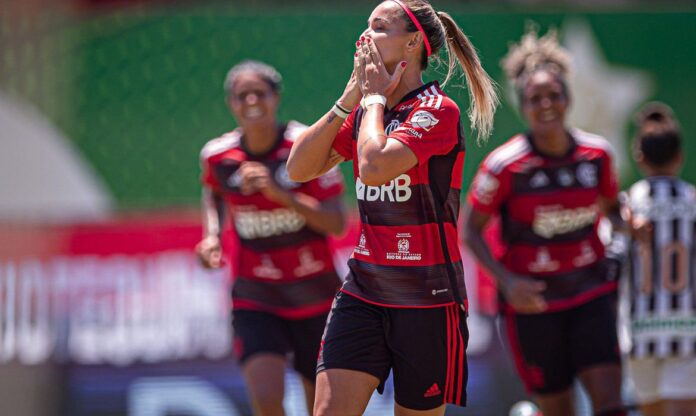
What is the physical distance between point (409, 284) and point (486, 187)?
1.94 metres

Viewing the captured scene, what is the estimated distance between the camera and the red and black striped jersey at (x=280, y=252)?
20.0ft

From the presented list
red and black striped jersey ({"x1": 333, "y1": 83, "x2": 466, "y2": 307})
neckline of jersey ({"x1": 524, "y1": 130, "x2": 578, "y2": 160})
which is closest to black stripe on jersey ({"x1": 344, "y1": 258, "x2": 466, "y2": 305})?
red and black striped jersey ({"x1": 333, "y1": 83, "x2": 466, "y2": 307})

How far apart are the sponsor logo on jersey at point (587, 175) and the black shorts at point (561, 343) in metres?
0.63

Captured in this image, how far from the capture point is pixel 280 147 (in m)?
6.24

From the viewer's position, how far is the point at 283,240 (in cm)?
616

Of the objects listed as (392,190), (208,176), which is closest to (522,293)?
(392,190)

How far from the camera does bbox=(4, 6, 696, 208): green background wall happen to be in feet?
29.4

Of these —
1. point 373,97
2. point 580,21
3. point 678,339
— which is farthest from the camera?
point 580,21

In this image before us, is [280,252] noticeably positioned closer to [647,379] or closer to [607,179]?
[607,179]

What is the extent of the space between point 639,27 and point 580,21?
49 centimetres

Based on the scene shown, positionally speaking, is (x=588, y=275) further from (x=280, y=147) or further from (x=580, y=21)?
(x=580, y=21)

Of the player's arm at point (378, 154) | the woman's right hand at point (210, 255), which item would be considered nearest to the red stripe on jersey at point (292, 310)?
the woman's right hand at point (210, 255)

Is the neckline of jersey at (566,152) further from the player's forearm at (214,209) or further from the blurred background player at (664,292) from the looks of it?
the player's forearm at (214,209)

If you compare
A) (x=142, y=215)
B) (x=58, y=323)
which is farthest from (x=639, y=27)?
(x=58, y=323)
